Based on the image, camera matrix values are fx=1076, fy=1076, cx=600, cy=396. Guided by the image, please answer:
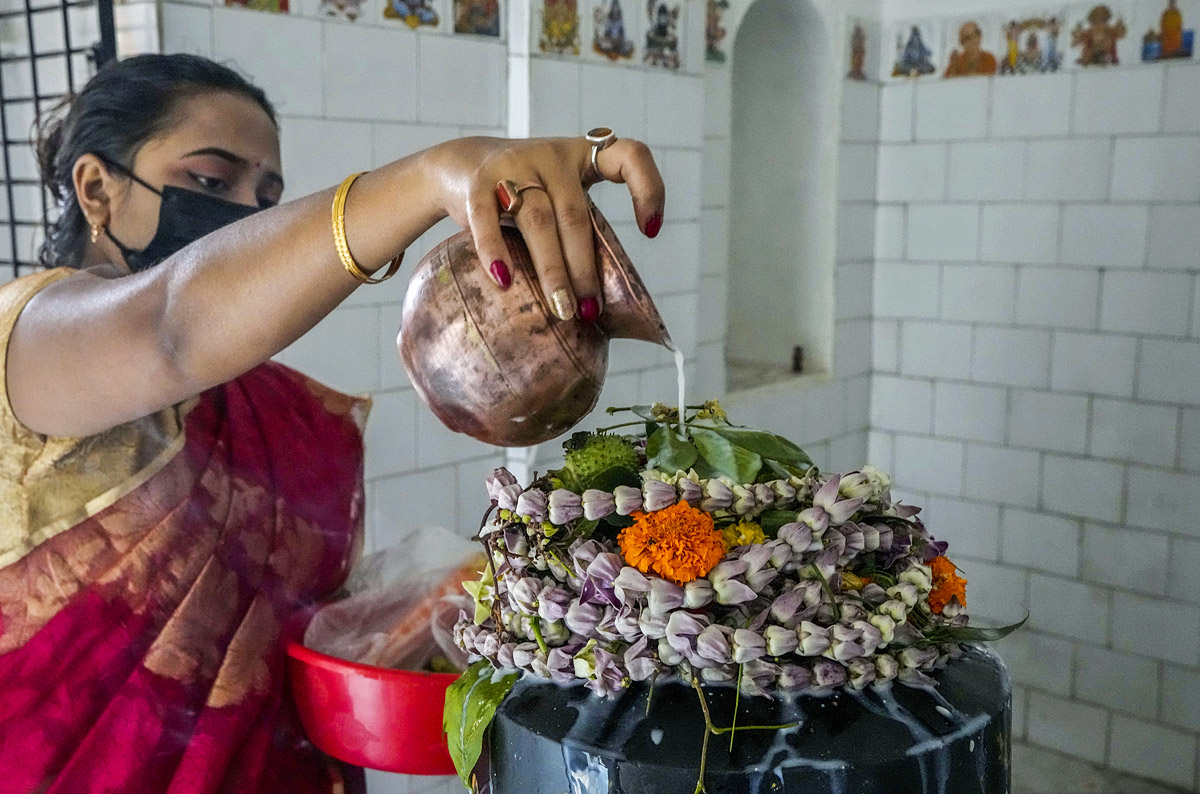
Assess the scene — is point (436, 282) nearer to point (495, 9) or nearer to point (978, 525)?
point (495, 9)

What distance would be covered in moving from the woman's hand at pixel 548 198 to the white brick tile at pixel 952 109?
1.79 meters

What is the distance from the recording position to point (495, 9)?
5.19ft

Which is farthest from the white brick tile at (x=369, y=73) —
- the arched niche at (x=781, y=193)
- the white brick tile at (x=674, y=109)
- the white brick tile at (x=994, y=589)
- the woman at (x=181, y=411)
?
the white brick tile at (x=994, y=589)

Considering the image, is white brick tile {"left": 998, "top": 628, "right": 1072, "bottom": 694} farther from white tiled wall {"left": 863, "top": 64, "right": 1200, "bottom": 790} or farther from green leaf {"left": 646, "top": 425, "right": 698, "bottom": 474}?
green leaf {"left": 646, "top": 425, "right": 698, "bottom": 474}

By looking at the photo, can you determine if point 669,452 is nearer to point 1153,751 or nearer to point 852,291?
point 852,291

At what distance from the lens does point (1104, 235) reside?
2.23 meters

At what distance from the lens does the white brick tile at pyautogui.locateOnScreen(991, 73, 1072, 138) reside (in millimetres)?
2264

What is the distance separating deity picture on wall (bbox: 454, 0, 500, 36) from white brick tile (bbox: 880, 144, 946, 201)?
1263mm

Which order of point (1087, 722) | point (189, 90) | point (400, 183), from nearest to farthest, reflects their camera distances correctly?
point (400, 183), point (189, 90), point (1087, 722)

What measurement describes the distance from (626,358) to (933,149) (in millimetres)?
1054

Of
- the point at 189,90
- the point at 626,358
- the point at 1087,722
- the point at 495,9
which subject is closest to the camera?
the point at 189,90

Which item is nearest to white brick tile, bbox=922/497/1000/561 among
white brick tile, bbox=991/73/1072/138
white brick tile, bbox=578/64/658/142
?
white brick tile, bbox=991/73/1072/138

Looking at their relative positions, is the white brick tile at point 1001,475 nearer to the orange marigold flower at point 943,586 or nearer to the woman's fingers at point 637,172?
the orange marigold flower at point 943,586

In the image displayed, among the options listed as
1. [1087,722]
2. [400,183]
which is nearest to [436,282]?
[400,183]
